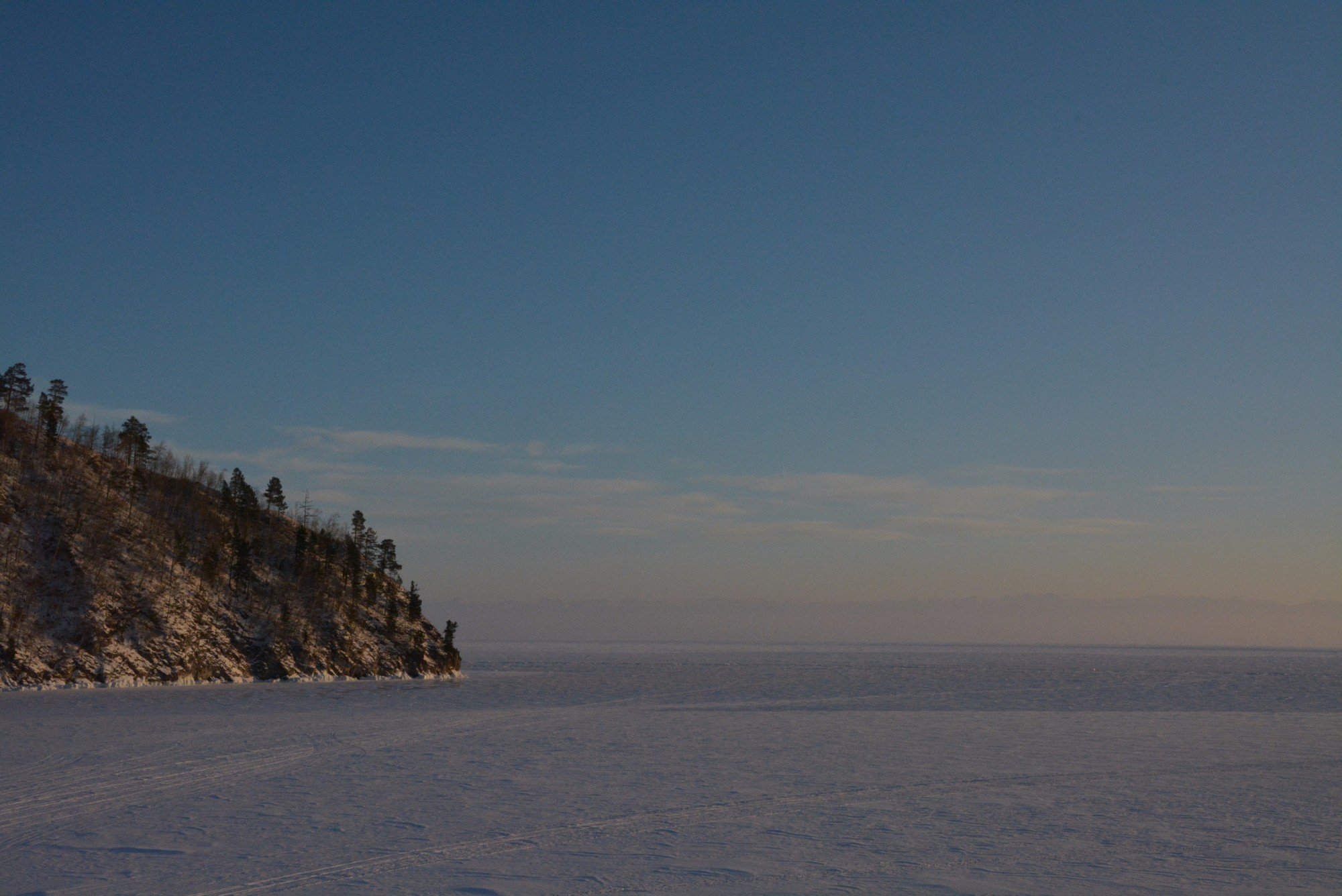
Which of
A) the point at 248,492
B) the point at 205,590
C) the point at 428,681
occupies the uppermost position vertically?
the point at 248,492

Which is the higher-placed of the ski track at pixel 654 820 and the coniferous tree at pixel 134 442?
the coniferous tree at pixel 134 442

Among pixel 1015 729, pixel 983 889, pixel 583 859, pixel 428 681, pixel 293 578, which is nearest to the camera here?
pixel 983 889

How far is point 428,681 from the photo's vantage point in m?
87.2

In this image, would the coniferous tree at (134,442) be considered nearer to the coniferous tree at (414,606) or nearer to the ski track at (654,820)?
the coniferous tree at (414,606)

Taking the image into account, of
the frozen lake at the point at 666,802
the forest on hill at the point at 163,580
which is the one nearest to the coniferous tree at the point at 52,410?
the forest on hill at the point at 163,580

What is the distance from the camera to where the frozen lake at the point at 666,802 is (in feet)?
48.1

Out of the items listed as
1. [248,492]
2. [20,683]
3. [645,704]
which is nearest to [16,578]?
[20,683]

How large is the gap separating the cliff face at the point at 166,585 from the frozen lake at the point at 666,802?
32.6 meters

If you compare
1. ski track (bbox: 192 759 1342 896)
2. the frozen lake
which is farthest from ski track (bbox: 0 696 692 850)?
ski track (bbox: 192 759 1342 896)

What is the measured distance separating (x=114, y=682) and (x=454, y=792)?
5987 cm

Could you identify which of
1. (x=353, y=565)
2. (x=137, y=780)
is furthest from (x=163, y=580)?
(x=137, y=780)

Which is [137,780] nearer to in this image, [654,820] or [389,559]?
[654,820]

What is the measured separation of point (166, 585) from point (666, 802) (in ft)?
249

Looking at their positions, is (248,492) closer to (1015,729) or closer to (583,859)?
(1015,729)
